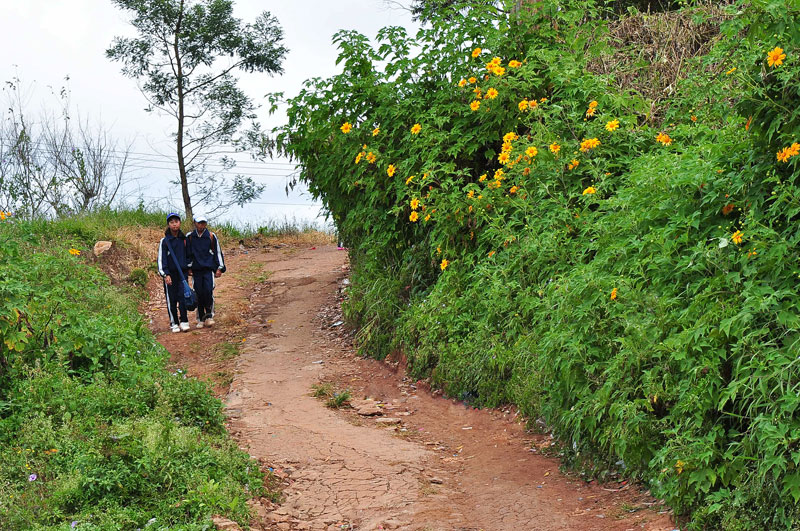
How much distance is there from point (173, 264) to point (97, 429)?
6.06m

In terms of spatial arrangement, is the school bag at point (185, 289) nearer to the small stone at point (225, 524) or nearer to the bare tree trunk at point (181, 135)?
the small stone at point (225, 524)

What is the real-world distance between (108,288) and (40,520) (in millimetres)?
7927

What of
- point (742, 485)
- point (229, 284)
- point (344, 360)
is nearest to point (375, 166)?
point (344, 360)

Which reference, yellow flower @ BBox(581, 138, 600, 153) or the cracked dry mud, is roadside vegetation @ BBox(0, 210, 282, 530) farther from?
yellow flower @ BBox(581, 138, 600, 153)

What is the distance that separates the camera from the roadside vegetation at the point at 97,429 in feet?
14.1

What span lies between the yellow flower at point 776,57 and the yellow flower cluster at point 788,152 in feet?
1.55

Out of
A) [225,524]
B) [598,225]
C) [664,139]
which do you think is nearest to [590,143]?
[664,139]

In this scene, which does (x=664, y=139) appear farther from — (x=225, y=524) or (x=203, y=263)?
(x=203, y=263)

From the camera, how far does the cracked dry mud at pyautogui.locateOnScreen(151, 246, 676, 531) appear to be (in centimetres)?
469

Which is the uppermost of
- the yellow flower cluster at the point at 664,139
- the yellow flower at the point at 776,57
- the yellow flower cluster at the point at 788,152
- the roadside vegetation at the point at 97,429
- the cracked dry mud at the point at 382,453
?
the yellow flower at the point at 776,57

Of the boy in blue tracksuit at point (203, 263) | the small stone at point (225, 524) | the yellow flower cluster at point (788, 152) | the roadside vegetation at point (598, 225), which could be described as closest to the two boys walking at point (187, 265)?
the boy in blue tracksuit at point (203, 263)

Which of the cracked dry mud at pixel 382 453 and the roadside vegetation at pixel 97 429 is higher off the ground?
the roadside vegetation at pixel 97 429

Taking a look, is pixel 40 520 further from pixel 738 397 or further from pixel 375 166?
pixel 375 166

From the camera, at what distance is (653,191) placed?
5512 millimetres
